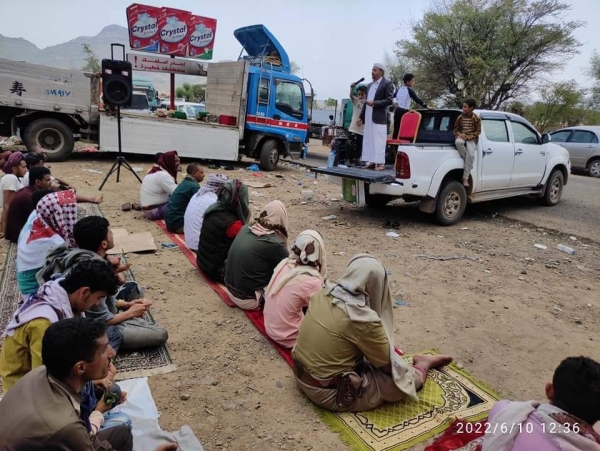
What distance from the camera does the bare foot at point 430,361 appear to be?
296cm

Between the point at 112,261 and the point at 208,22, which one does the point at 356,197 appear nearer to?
the point at 112,261

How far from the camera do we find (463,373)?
306 centimetres

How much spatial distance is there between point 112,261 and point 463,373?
272 cm

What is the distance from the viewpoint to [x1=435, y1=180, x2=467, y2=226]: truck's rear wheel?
658 centimetres

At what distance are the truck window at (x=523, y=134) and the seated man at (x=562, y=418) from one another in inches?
255

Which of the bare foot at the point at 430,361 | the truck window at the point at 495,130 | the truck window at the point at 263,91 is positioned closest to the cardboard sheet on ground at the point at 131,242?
the bare foot at the point at 430,361

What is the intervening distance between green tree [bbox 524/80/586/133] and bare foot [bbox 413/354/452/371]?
26.5 meters

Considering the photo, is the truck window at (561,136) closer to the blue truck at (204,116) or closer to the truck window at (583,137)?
the truck window at (583,137)

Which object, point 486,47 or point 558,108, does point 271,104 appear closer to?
point 486,47

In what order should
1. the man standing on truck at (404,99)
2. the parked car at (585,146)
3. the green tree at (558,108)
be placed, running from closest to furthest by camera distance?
1. the man standing on truck at (404,99)
2. the parked car at (585,146)
3. the green tree at (558,108)

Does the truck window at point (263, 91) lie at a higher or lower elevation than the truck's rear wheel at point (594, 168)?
higher

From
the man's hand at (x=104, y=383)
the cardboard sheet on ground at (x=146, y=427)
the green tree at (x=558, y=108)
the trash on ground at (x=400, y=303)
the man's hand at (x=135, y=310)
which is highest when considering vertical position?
the green tree at (x=558, y=108)

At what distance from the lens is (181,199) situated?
5.80 metres

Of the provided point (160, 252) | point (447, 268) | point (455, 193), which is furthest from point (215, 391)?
point (455, 193)
